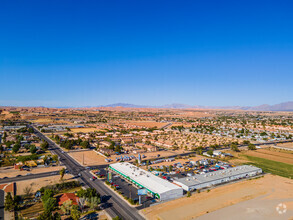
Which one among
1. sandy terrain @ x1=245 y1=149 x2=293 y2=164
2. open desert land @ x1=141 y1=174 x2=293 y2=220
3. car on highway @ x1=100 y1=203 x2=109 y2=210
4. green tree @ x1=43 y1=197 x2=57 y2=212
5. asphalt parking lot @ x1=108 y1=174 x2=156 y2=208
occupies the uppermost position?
green tree @ x1=43 y1=197 x2=57 y2=212

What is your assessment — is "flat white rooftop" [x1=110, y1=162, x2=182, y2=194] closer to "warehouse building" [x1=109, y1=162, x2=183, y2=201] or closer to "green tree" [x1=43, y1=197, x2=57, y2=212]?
"warehouse building" [x1=109, y1=162, x2=183, y2=201]

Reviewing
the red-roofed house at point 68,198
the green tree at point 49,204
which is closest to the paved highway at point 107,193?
the red-roofed house at point 68,198

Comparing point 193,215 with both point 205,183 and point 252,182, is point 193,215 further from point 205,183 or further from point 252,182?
point 252,182

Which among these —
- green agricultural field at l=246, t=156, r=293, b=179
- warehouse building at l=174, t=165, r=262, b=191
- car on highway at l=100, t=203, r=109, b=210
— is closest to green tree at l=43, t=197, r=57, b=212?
car on highway at l=100, t=203, r=109, b=210

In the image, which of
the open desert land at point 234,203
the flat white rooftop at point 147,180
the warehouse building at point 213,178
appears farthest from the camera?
the warehouse building at point 213,178

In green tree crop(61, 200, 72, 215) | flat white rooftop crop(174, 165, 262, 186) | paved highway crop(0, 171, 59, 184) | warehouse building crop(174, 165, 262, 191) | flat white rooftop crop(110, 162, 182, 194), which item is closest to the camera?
green tree crop(61, 200, 72, 215)

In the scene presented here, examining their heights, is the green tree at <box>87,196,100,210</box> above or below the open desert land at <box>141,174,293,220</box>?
above

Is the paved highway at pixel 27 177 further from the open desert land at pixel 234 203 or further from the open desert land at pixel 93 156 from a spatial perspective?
the open desert land at pixel 234 203
